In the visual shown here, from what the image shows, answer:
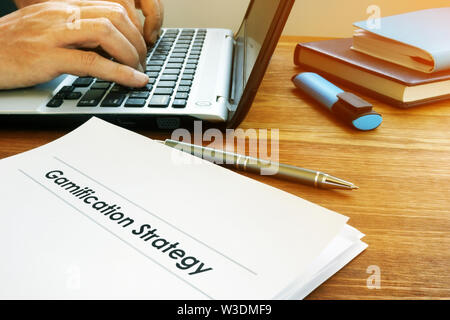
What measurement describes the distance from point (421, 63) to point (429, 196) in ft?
0.81

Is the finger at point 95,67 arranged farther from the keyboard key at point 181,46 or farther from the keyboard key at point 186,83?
the keyboard key at point 181,46

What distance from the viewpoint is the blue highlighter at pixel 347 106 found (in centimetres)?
48

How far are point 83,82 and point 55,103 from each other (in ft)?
0.28

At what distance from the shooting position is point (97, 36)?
0.52m

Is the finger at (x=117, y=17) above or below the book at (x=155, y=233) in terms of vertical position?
above

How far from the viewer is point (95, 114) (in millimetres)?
460

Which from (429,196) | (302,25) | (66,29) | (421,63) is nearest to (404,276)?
(429,196)

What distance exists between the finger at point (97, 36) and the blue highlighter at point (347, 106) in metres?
0.29

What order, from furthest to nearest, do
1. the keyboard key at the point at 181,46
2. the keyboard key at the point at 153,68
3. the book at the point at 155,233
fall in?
the keyboard key at the point at 181,46
the keyboard key at the point at 153,68
the book at the point at 155,233

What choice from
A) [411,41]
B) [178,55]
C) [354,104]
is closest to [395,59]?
[411,41]

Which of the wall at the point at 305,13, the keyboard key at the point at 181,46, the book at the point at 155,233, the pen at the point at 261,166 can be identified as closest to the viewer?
the book at the point at 155,233
